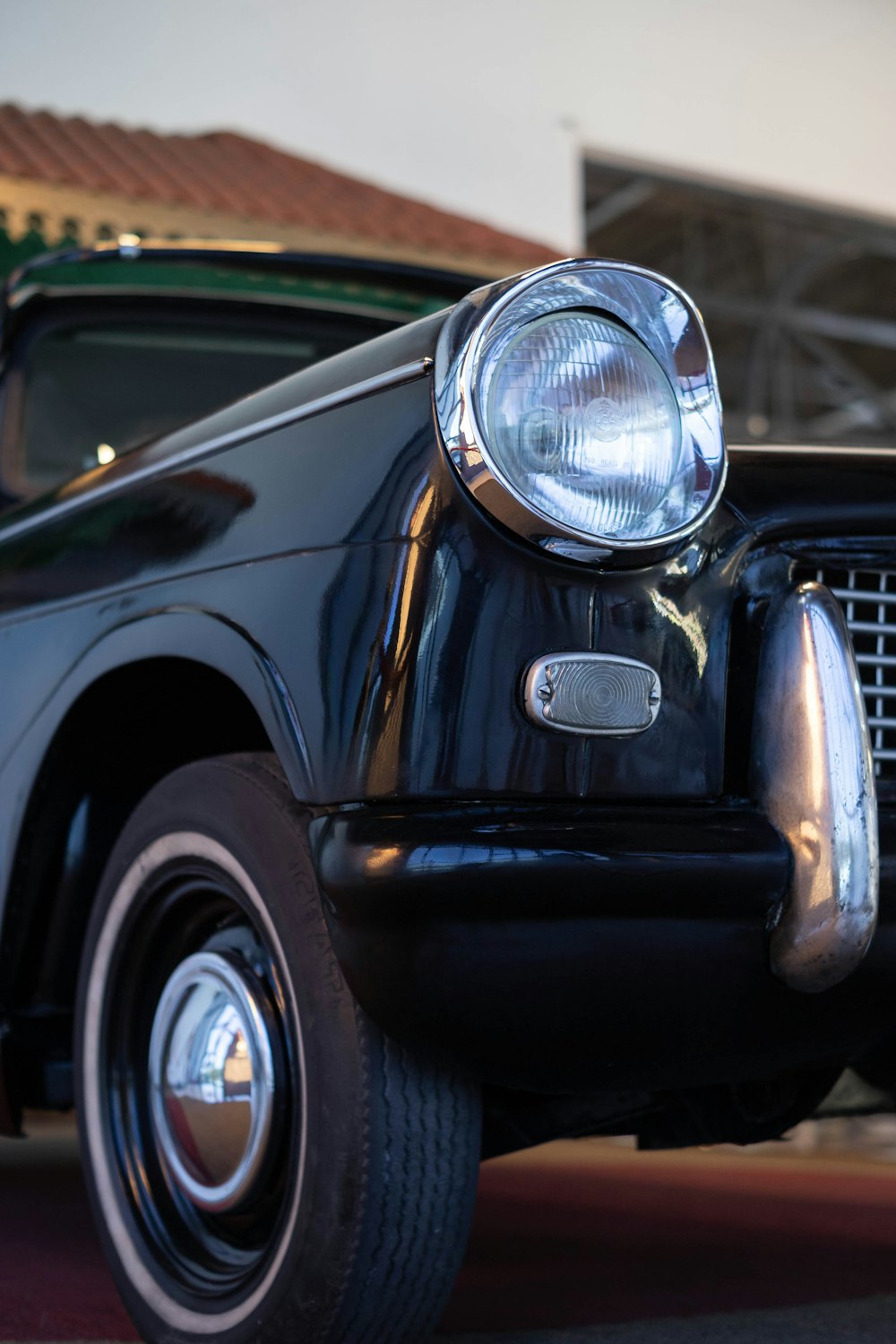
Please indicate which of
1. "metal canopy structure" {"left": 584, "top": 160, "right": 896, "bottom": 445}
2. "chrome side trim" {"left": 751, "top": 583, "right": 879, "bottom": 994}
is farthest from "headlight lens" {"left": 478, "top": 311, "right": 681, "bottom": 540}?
"metal canopy structure" {"left": 584, "top": 160, "right": 896, "bottom": 445}

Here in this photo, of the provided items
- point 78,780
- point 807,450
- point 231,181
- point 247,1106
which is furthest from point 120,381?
point 231,181

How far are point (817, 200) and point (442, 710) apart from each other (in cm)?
991

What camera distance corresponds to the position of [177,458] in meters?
1.67

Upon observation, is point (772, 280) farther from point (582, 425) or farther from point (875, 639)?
point (582, 425)

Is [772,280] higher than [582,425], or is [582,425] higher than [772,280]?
[772,280]

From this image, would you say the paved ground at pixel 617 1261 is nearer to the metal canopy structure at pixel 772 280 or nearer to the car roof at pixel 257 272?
the car roof at pixel 257 272

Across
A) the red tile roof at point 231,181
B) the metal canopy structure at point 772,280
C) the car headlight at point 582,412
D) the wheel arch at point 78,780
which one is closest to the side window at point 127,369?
the wheel arch at point 78,780

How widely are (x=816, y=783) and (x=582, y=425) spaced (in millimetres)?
383

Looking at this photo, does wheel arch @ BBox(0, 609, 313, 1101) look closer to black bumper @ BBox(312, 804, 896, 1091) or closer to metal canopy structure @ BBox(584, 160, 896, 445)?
black bumper @ BBox(312, 804, 896, 1091)

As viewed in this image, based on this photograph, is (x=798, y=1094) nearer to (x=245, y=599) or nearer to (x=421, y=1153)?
(x=421, y=1153)

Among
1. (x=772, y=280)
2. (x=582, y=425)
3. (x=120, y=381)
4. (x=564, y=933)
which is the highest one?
(x=772, y=280)

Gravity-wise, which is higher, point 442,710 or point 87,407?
point 87,407

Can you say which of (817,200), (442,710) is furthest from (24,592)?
(817,200)

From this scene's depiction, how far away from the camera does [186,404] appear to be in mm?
2859
